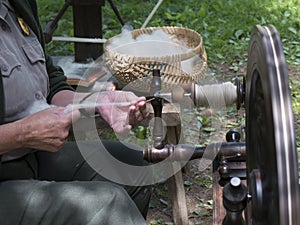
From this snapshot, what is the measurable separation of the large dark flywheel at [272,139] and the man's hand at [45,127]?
0.51m

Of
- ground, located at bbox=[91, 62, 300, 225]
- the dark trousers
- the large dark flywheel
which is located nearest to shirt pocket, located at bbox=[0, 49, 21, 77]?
the dark trousers

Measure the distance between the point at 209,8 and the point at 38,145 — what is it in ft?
12.2

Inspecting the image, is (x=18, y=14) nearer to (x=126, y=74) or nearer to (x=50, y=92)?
(x=50, y=92)

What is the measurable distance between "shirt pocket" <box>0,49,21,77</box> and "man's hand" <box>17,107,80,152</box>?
0.52 feet

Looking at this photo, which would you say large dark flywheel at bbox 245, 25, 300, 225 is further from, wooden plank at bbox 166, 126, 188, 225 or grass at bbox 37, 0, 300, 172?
grass at bbox 37, 0, 300, 172

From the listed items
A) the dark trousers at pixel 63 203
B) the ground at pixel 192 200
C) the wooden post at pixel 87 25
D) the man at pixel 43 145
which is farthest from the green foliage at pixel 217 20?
the dark trousers at pixel 63 203

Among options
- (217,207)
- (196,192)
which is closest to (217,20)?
(196,192)

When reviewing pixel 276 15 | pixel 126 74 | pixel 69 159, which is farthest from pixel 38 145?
pixel 276 15

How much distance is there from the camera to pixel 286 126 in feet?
3.58

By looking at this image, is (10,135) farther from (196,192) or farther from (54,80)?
(196,192)

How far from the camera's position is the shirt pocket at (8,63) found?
171cm

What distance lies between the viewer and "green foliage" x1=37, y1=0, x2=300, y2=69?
4.50 meters

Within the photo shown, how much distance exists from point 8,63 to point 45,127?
238 mm

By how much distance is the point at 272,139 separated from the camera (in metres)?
1.11
